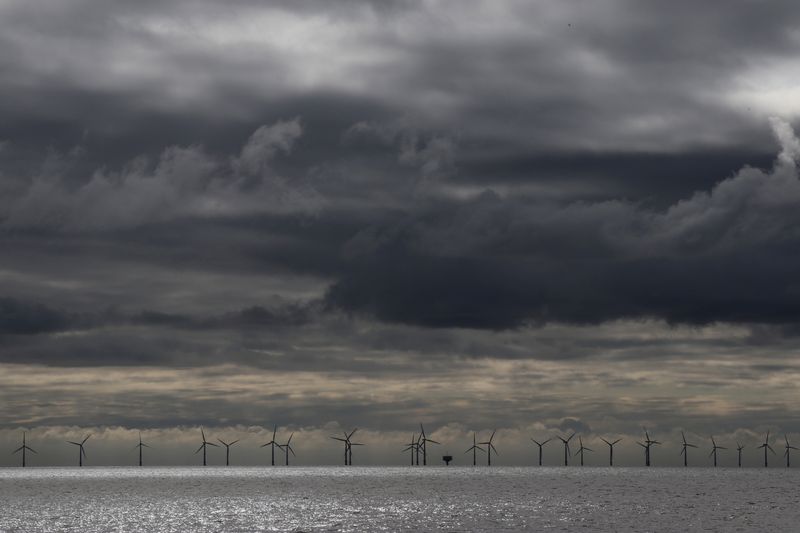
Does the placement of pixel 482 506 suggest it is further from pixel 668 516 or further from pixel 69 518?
pixel 69 518

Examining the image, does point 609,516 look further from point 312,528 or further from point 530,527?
point 312,528

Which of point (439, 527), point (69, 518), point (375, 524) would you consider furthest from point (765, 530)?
point (69, 518)

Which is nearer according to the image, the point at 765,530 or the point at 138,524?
the point at 765,530

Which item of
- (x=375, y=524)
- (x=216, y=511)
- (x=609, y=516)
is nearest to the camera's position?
(x=375, y=524)

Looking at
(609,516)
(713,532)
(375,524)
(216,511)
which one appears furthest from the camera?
(216,511)

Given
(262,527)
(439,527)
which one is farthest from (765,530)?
(262,527)

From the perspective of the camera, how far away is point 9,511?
19375 cm

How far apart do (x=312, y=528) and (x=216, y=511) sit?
186ft

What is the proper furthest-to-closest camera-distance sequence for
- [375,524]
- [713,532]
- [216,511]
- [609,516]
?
[216,511]
[609,516]
[375,524]
[713,532]

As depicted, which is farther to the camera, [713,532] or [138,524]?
[138,524]

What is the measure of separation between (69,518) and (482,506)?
74.5 meters

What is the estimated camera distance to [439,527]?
140 meters

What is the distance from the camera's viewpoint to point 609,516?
163250mm

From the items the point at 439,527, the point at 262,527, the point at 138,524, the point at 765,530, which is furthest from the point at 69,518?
the point at 765,530
